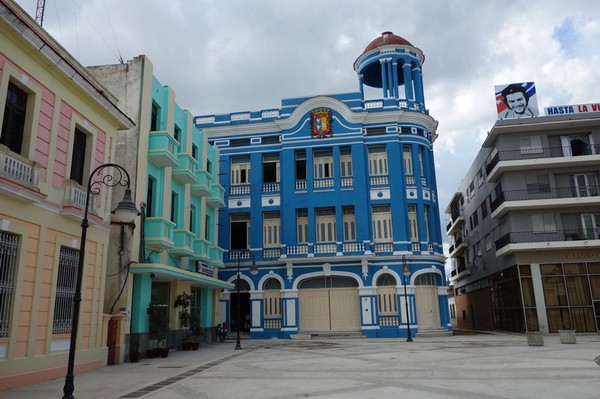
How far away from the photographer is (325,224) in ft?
106

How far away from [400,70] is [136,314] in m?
27.2

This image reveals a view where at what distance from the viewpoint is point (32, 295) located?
40.4 feet

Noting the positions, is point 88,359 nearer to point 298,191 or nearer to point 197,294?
point 197,294

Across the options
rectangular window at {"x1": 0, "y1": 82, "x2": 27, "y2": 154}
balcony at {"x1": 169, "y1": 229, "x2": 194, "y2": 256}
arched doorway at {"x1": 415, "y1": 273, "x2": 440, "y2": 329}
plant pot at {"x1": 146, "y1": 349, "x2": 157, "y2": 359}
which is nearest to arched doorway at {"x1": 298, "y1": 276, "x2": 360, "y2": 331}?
arched doorway at {"x1": 415, "y1": 273, "x2": 440, "y2": 329}

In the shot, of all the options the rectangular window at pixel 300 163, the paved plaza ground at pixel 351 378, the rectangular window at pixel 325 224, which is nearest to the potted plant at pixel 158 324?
the paved plaza ground at pixel 351 378

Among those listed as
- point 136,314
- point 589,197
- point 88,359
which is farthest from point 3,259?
point 589,197

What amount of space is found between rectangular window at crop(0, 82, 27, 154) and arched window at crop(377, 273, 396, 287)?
23.1 meters

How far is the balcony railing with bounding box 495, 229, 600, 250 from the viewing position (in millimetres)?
30391

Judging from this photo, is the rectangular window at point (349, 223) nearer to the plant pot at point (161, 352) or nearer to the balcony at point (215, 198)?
the balcony at point (215, 198)

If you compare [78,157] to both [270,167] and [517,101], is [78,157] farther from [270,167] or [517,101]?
[517,101]

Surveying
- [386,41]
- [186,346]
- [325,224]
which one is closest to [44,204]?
[186,346]

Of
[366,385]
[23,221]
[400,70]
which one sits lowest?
[366,385]

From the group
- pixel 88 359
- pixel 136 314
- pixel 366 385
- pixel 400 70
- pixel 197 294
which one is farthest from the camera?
pixel 400 70

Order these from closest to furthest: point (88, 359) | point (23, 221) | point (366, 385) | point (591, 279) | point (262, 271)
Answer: point (366, 385)
point (23, 221)
point (88, 359)
point (591, 279)
point (262, 271)
